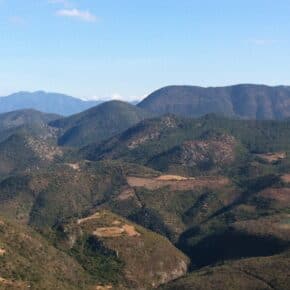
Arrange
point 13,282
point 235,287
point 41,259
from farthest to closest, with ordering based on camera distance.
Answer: point 41,259 → point 235,287 → point 13,282

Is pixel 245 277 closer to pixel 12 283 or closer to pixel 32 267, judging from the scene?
pixel 32 267

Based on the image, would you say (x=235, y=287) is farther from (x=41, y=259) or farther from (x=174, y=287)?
(x=41, y=259)

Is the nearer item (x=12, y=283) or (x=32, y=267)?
(x=12, y=283)

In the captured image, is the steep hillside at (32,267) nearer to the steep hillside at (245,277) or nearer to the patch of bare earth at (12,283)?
the patch of bare earth at (12,283)

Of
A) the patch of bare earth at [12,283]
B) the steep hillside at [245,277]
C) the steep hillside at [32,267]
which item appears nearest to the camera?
the patch of bare earth at [12,283]

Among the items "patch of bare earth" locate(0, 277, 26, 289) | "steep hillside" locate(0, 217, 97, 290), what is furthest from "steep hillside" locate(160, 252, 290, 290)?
"patch of bare earth" locate(0, 277, 26, 289)

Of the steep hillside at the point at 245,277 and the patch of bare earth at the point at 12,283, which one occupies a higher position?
the patch of bare earth at the point at 12,283

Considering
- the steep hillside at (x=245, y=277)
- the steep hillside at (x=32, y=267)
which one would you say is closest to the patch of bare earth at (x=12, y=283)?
the steep hillside at (x=32, y=267)

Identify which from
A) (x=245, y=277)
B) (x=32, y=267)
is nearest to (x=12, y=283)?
(x=32, y=267)

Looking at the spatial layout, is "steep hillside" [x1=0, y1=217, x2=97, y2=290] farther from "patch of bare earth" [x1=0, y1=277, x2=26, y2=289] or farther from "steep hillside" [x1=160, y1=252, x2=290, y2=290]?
"steep hillside" [x1=160, y1=252, x2=290, y2=290]

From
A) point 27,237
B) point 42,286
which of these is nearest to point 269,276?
point 42,286

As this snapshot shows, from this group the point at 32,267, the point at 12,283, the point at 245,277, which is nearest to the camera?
the point at 12,283
